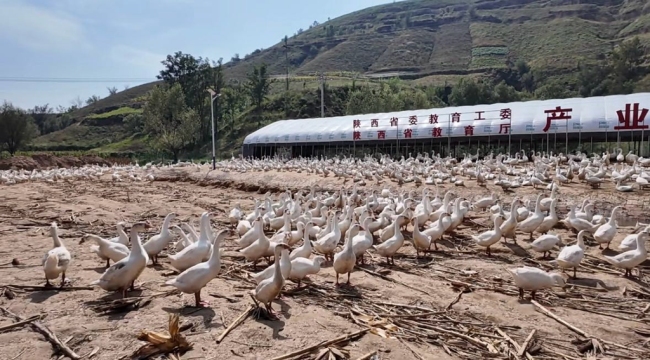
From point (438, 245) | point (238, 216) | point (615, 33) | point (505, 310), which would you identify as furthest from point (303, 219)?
point (615, 33)

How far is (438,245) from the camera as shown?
13625 mm

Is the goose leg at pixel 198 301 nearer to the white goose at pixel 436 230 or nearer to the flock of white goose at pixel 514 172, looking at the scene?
the white goose at pixel 436 230

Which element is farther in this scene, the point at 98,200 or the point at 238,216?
the point at 98,200

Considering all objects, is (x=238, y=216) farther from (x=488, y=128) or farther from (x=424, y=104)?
(x=424, y=104)

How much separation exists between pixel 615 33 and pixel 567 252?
5686 inches

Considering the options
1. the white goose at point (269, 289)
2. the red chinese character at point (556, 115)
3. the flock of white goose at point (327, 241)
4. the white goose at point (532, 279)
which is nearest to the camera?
the white goose at point (269, 289)

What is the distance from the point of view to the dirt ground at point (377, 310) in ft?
22.3

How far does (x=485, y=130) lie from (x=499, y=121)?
122cm

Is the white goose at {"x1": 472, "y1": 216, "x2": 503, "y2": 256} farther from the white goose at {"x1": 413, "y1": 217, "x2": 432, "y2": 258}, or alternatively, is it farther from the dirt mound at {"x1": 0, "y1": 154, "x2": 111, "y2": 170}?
the dirt mound at {"x1": 0, "y1": 154, "x2": 111, "y2": 170}

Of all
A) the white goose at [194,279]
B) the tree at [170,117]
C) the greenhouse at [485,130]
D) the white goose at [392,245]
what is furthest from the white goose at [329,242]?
the tree at [170,117]

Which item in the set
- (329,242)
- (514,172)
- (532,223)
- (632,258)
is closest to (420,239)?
(329,242)

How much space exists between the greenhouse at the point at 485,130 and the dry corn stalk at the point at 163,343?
33.7m

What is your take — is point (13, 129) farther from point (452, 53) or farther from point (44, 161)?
point (452, 53)

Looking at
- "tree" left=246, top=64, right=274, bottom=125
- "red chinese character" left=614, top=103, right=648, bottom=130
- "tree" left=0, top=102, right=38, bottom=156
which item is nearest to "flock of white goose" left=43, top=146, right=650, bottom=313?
"red chinese character" left=614, top=103, right=648, bottom=130
